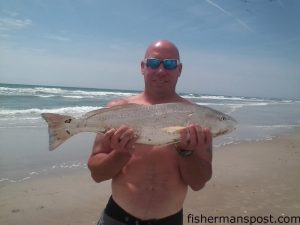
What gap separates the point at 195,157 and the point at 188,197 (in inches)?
159

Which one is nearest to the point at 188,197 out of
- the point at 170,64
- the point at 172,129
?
the point at 172,129

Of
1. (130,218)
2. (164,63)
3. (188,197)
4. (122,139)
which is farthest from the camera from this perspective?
(188,197)

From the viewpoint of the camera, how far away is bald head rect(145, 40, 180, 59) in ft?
10.5

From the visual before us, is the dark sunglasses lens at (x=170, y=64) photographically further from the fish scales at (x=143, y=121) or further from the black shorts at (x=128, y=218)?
the black shorts at (x=128, y=218)

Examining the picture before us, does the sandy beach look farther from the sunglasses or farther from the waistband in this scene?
the sunglasses

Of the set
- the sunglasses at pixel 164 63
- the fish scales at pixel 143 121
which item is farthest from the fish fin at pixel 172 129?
the sunglasses at pixel 164 63

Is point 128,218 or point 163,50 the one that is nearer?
point 128,218

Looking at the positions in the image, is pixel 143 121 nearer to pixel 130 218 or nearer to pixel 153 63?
pixel 153 63

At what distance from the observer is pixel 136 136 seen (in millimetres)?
2955

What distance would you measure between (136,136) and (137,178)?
403mm

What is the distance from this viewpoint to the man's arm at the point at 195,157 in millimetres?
2875

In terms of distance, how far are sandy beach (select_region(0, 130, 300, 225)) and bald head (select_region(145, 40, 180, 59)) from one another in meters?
3.53

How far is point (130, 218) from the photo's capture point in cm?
298

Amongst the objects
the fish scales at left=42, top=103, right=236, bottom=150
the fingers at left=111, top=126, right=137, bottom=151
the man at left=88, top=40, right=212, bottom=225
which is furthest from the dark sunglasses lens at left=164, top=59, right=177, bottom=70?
the fingers at left=111, top=126, right=137, bottom=151
